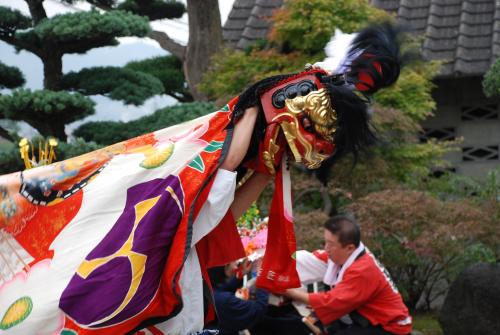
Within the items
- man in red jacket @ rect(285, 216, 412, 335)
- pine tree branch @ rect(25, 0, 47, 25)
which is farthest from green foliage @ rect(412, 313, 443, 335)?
pine tree branch @ rect(25, 0, 47, 25)

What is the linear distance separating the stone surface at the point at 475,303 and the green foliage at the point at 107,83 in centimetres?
280

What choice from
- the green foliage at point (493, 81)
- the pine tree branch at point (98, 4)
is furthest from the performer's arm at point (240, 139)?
the pine tree branch at point (98, 4)

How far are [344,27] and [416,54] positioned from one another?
4.66 m

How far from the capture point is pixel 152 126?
20.5 feet

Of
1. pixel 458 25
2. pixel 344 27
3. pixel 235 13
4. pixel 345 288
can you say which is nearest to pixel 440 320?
pixel 345 288

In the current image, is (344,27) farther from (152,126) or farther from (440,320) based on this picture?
(440,320)

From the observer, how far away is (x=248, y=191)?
3248 millimetres

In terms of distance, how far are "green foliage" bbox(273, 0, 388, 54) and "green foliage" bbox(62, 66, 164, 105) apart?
227cm

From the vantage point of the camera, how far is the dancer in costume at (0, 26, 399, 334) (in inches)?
107

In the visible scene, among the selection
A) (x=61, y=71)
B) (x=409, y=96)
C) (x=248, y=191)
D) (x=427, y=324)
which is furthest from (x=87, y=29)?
(x=427, y=324)

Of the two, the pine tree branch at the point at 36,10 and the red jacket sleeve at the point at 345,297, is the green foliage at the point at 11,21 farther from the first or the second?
the red jacket sleeve at the point at 345,297

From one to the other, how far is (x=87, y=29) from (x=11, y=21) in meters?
0.84

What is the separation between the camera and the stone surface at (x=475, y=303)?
5.82m

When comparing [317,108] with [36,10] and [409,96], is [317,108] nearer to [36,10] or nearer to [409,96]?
[36,10]
